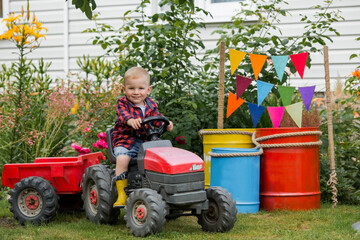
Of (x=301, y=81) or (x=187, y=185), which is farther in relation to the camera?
(x=301, y=81)

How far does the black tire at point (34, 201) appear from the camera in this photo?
397 cm

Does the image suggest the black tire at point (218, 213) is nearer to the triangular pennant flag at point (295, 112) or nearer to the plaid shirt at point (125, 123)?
the plaid shirt at point (125, 123)

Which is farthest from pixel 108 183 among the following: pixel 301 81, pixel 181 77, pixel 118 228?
pixel 301 81

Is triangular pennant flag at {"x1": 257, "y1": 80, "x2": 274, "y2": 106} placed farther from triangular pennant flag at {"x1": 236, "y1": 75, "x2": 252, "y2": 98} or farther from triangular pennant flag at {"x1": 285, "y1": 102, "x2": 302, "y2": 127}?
triangular pennant flag at {"x1": 285, "y1": 102, "x2": 302, "y2": 127}

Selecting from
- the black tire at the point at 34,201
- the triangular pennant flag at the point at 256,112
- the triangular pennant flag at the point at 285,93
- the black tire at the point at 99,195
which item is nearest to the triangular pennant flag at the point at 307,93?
the triangular pennant flag at the point at 285,93

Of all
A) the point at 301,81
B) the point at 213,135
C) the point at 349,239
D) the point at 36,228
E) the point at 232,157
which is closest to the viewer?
the point at 349,239

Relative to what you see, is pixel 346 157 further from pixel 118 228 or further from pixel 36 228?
pixel 36 228

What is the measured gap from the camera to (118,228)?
383 centimetres

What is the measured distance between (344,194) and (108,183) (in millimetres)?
2528

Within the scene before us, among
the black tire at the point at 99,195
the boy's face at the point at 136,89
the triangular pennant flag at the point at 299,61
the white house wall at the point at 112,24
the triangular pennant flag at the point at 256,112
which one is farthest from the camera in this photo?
the white house wall at the point at 112,24

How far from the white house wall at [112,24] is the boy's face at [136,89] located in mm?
3296

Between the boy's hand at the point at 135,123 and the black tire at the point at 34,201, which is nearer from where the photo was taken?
the boy's hand at the point at 135,123

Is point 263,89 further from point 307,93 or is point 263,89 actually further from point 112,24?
point 112,24

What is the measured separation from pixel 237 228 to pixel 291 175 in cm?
101
